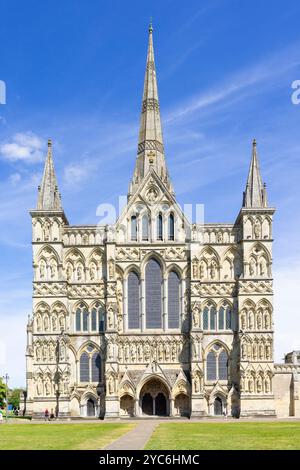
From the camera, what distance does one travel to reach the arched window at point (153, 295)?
A: 69.3 meters

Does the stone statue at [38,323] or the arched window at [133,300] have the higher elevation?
the arched window at [133,300]

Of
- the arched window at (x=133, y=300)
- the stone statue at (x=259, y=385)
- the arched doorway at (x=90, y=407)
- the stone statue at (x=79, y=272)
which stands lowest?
the arched doorway at (x=90, y=407)

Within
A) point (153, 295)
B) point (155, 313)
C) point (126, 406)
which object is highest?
point (153, 295)

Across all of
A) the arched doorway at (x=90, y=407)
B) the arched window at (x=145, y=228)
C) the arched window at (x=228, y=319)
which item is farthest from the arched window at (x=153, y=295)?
the arched doorway at (x=90, y=407)

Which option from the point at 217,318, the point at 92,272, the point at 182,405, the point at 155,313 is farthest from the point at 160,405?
the point at 92,272

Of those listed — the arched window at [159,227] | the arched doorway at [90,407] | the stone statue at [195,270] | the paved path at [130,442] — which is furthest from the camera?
the arched window at [159,227]

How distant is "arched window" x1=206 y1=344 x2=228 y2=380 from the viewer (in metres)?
68.4

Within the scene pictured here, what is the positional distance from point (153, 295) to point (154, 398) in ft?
33.0

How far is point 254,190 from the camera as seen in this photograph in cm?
7119

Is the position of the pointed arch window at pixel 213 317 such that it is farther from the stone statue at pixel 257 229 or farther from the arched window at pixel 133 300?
the stone statue at pixel 257 229

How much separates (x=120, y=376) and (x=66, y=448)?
1522 inches

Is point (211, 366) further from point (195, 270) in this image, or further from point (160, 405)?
point (195, 270)

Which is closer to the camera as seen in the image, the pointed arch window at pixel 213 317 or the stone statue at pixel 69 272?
the pointed arch window at pixel 213 317
